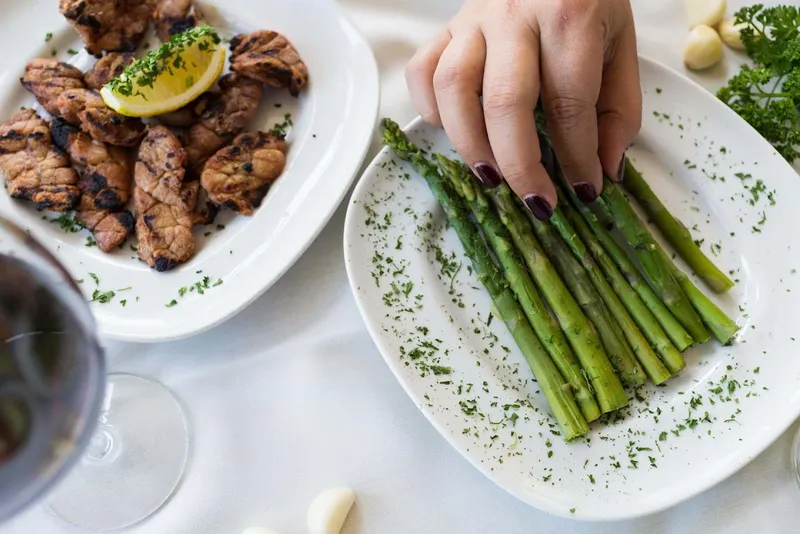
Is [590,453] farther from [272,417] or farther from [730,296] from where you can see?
[272,417]

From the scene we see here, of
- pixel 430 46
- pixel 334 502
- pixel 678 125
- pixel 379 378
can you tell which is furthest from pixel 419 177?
pixel 334 502

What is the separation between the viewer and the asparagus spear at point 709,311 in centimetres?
213

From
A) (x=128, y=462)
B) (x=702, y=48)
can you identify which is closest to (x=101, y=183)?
(x=128, y=462)

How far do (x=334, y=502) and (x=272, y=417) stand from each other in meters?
0.35

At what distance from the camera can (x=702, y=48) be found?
8.48ft

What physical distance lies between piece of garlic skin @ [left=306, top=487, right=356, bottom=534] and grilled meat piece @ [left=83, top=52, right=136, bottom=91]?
172 centimetres

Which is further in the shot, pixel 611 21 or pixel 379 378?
pixel 379 378

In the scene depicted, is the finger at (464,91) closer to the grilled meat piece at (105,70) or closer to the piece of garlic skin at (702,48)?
the piece of garlic skin at (702,48)

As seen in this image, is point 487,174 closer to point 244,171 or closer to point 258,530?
point 244,171

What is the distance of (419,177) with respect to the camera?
7.70 ft

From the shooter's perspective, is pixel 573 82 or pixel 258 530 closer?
pixel 573 82

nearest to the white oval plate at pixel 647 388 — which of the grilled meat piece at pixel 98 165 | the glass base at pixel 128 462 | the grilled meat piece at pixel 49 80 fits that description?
the glass base at pixel 128 462

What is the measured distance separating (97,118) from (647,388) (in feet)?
6.92

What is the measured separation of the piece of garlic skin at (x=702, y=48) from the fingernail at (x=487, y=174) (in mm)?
1052
